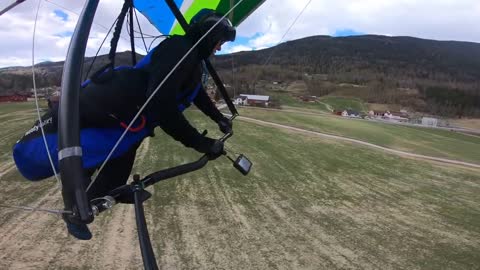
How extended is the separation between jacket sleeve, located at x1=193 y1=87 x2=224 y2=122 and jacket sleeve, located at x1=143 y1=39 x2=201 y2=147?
88 cm

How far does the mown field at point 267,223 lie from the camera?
282 inches

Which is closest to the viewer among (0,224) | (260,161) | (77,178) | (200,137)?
(77,178)

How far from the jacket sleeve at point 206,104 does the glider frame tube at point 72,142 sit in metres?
1.57

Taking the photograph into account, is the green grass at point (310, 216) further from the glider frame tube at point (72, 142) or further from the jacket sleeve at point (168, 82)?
the glider frame tube at point (72, 142)

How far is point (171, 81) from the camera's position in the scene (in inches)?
107

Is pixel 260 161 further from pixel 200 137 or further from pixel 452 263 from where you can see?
pixel 200 137

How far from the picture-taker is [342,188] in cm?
1470

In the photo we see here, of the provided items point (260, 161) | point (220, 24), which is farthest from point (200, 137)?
point (260, 161)

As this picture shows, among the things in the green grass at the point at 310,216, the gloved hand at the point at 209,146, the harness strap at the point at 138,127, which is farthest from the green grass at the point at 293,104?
the harness strap at the point at 138,127

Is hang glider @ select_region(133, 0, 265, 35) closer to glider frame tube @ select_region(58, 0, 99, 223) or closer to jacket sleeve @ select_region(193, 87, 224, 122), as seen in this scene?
jacket sleeve @ select_region(193, 87, 224, 122)

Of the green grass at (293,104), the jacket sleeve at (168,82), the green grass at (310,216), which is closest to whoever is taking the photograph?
the jacket sleeve at (168,82)

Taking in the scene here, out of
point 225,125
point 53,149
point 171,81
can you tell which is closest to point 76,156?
point 53,149

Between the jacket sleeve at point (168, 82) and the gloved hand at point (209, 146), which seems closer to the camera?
the jacket sleeve at point (168, 82)

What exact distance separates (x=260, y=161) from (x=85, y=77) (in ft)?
48.3
